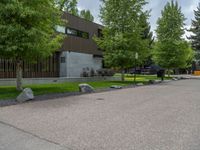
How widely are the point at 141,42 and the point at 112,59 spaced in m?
3.03

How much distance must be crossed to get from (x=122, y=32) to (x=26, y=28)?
1277 centimetres

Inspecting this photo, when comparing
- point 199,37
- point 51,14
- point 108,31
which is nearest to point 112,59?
point 108,31

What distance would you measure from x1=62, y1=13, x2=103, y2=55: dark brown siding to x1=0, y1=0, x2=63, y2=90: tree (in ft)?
39.3

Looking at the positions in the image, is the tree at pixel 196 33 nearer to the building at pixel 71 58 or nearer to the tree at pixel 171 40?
the tree at pixel 171 40

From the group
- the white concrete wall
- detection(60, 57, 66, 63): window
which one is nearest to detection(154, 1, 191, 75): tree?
the white concrete wall

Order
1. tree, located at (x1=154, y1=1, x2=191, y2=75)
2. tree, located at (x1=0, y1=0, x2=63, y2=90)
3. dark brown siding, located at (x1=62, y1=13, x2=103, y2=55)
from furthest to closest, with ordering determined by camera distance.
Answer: tree, located at (x1=154, y1=1, x2=191, y2=75) → dark brown siding, located at (x1=62, y1=13, x2=103, y2=55) → tree, located at (x1=0, y1=0, x2=63, y2=90)

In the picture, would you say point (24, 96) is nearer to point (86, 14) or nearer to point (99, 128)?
point (99, 128)

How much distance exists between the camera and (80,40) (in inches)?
1139

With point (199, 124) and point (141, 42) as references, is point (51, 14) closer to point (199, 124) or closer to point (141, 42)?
point (199, 124)

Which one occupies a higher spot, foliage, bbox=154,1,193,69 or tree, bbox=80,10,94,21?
tree, bbox=80,10,94,21

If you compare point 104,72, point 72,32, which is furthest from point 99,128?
point 104,72

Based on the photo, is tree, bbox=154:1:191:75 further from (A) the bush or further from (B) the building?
(B) the building

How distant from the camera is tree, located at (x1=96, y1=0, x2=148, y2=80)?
23906 millimetres

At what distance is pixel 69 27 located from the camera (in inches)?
1064
